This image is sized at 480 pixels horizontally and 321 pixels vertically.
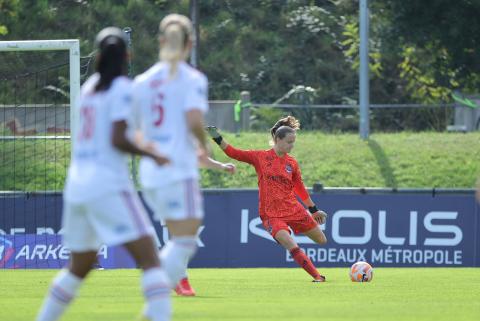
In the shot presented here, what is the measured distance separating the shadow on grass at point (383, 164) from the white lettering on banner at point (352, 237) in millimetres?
4699

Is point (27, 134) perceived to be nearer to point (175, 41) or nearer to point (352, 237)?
point (352, 237)

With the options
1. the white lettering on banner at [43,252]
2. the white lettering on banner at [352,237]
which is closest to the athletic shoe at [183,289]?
the white lettering on banner at [43,252]

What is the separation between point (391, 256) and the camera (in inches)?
835

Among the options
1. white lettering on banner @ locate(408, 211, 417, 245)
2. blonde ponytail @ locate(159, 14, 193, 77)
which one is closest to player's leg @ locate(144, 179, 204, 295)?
blonde ponytail @ locate(159, 14, 193, 77)

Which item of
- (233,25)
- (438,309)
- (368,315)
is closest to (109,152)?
(368,315)

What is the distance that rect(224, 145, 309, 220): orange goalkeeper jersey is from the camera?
15.5 metres

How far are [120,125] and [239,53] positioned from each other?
32.6 m

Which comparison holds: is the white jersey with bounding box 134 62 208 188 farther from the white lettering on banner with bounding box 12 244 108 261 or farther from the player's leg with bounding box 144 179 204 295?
the white lettering on banner with bounding box 12 244 108 261

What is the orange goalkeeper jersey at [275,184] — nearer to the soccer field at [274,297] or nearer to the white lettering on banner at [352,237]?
the soccer field at [274,297]

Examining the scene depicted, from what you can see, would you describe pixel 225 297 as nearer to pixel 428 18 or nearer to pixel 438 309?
pixel 438 309

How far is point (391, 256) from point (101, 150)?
46.1ft

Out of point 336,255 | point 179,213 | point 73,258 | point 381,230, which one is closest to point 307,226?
point 336,255

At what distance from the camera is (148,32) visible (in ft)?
122

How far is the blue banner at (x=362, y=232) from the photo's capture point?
21172 millimetres
